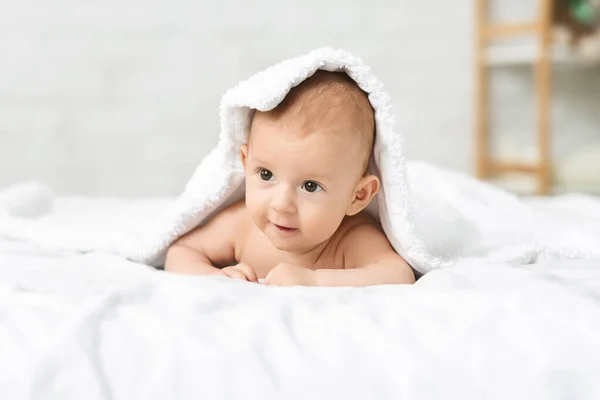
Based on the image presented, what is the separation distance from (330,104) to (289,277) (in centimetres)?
23

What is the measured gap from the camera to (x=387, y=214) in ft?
3.67

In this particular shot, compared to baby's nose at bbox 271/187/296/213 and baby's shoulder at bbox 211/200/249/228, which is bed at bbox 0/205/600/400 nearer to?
baby's nose at bbox 271/187/296/213

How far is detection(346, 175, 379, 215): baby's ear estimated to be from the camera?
3.59 ft

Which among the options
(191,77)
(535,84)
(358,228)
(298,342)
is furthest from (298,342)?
(535,84)

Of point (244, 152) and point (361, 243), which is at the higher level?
point (244, 152)

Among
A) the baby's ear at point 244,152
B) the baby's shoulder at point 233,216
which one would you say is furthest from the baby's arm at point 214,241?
the baby's ear at point 244,152

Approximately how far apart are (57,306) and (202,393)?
0.22m

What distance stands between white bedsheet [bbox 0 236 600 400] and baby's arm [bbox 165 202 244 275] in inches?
11.7

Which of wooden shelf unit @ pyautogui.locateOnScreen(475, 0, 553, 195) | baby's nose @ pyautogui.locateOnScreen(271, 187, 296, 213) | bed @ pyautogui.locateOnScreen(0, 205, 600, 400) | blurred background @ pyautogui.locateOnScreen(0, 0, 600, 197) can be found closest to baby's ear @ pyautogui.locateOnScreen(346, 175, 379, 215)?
baby's nose @ pyautogui.locateOnScreen(271, 187, 296, 213)

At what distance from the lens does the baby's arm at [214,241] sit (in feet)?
3.92

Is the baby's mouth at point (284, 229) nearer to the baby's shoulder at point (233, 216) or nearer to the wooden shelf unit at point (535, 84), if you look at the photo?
the baby's shoulder at point (233, 216)

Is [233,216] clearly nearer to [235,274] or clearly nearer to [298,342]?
[235,274]

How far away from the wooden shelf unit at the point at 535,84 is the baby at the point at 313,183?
5.51 feet

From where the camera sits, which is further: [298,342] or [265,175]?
A: [265,175]
